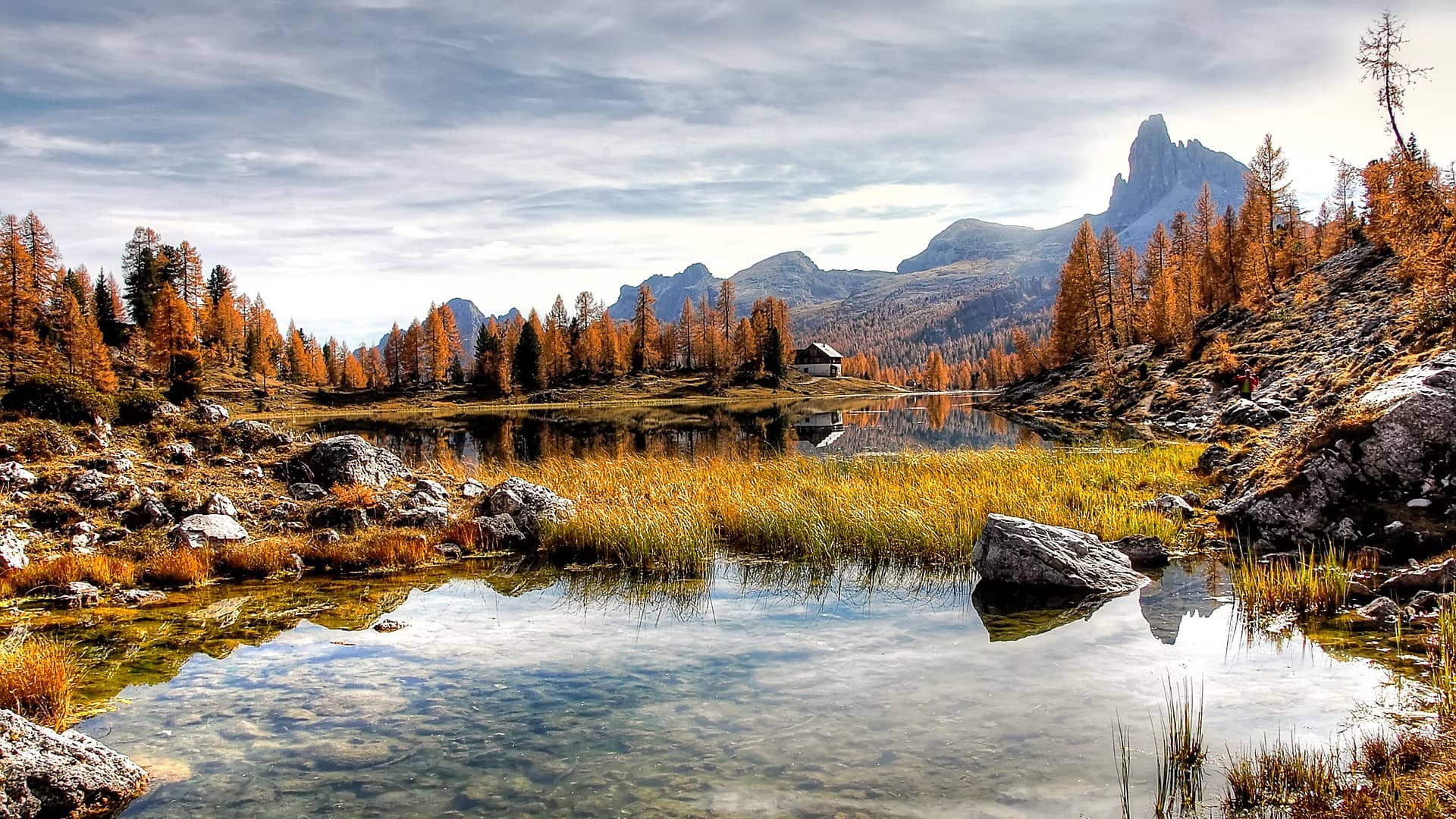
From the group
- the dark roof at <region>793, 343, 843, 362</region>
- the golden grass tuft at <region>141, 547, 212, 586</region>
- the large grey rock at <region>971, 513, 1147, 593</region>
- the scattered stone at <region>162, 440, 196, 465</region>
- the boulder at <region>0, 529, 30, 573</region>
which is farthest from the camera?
the dark roof at <region>793, 343, 843, 362</region>

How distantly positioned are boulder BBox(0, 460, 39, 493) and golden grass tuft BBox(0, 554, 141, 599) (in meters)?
4.31

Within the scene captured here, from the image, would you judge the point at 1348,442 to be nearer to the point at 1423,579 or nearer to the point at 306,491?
the point at 1423,579

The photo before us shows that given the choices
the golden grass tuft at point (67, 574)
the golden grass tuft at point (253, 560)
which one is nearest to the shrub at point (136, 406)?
the golden grass tuft at point (67, 574)

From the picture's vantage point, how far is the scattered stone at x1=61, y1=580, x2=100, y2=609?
46.6 feet

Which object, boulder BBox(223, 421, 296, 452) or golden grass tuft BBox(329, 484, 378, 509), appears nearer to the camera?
golden grass tuft BBox(329, 484, 378, 509)

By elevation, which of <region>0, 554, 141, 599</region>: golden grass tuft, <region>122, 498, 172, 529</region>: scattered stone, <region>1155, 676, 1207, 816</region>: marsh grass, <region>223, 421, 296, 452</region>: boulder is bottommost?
<region>1155, 676, 1207, 816</region>: marsh grass

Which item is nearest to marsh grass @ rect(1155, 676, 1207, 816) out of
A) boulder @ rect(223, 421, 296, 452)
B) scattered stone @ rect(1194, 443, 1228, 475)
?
scattered stone @ rect(1194, 443, 1228, 475)

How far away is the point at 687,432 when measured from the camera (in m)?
56.0

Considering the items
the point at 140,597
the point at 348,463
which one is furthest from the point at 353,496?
the point at 140,597

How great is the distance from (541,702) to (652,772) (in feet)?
8.20

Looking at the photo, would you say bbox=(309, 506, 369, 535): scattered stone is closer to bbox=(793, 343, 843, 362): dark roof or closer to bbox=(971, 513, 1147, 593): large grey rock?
bbox=(971, 513, 1147, 593): large grey rock

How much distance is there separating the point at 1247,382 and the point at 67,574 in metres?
47.2

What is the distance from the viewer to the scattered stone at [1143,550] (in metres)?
16.0

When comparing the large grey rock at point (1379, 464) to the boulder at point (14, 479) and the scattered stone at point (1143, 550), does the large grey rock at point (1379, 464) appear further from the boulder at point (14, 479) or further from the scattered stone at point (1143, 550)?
the boulder at point (14, 479)
